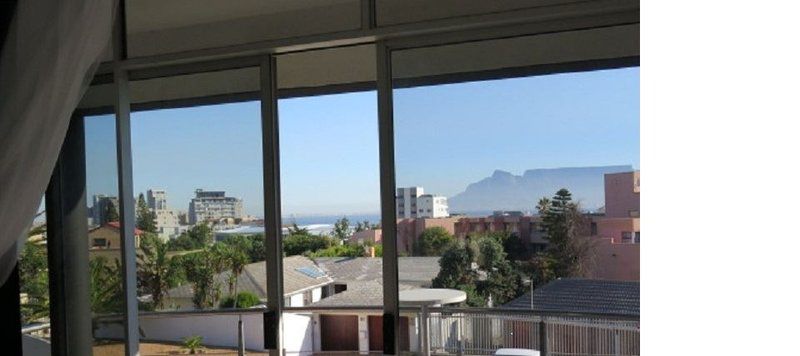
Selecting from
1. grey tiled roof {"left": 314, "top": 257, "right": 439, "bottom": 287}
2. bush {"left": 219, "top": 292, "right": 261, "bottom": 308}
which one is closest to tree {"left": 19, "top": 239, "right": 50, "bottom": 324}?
bush {"left": 219, "top": 292, "right": 261, "bottom": 308}

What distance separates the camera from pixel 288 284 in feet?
13.0

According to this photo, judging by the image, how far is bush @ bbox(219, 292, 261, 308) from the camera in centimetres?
345

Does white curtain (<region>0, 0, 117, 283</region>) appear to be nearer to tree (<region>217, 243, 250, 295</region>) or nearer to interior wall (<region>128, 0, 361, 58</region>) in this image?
interior wall (<region>128, 0, 361, 58</region>)

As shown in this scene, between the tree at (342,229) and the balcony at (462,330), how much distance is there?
1.99 feet

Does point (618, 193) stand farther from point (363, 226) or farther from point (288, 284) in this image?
point (288, 284)

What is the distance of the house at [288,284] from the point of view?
345 centimetres

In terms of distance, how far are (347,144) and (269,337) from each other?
5.34 ft

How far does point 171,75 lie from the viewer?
3541 mm

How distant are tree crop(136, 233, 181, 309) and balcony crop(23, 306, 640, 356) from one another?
0.12 meters

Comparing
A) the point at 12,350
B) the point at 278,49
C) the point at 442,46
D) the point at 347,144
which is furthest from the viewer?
the point at 347,144
